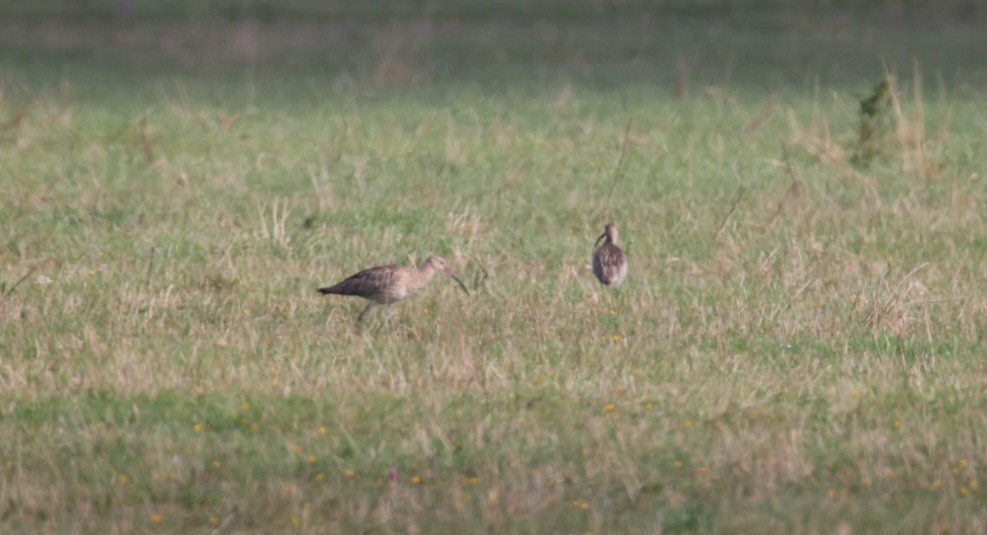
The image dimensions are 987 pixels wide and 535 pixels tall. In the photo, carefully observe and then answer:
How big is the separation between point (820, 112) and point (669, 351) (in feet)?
44.1

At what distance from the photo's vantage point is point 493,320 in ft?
33.5

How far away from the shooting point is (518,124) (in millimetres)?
20625

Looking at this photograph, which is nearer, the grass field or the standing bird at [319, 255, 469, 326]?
the grass field

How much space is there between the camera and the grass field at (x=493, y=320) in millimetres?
6848

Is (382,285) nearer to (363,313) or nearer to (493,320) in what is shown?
(363,313)

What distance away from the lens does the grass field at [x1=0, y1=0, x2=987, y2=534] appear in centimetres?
685

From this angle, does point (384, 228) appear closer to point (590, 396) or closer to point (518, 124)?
point (590, 396)

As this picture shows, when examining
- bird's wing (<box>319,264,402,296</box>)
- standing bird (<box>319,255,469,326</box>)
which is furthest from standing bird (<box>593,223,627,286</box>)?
bird's wing (<box>319,264,402,296</box>)

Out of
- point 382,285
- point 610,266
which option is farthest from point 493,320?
point 610,266

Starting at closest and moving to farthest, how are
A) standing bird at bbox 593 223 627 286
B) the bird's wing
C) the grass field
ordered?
the grass field, the bird's wing, standing bird at bbox 593 223 627 286

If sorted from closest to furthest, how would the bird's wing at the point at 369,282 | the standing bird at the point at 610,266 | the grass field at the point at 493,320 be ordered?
the grass field at the point at 493,320
the bird's wing at the point at 369,282
the standing bird at the point at 610,266

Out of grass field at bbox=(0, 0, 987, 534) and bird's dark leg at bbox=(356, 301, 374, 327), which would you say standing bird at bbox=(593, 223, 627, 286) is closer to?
grass field at bbox=(0, 0, 987, 534)

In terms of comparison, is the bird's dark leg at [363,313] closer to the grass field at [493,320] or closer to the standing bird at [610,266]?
the grass field at [493,320]

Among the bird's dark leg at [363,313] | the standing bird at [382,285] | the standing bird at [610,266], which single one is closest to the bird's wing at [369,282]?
the standing bird at [382,285]
